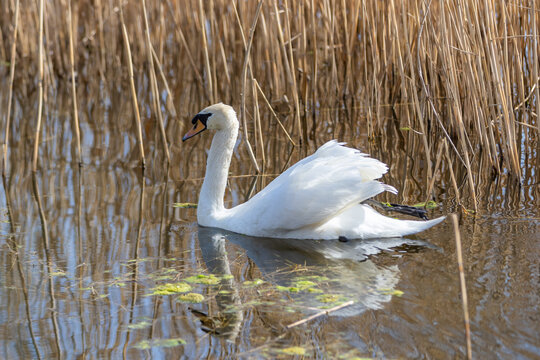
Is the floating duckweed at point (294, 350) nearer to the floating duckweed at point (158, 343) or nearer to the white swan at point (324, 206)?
the floating duckweed at point (158, 343)

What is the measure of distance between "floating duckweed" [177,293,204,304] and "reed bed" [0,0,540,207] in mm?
2326

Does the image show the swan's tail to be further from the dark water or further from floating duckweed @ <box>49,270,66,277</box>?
floating duckweed @ <box>49,270,66,277</box>

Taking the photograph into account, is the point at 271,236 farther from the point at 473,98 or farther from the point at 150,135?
the point at 150,135

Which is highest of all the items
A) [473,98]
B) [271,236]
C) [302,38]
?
[302,38]

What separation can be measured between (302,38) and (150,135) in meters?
2.15

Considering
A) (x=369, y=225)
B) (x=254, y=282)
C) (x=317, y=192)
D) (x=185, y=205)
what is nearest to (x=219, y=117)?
(x=185, y=205)

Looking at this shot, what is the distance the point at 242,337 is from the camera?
12.1 ft

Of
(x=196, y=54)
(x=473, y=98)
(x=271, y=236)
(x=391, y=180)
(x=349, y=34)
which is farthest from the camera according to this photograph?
(x=196, y=54)

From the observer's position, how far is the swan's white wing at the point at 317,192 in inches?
201

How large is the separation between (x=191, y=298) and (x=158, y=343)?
603 mm

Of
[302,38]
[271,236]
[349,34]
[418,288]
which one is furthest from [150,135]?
[418,288]

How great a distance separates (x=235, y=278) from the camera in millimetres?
4641

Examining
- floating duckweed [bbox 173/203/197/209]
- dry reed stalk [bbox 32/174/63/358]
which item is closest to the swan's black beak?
floating duckweed [bbox 173/203/197/209]

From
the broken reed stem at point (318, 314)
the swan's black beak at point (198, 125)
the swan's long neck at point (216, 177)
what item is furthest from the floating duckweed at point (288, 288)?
the swan's black beak at point (198, 125)
